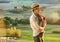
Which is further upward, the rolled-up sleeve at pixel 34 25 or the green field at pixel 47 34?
the rolled-up sleeve at pixel 34 25

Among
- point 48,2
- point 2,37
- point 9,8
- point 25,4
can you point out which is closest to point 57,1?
point 48,2

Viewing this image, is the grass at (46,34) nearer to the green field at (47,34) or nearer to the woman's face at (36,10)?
the green field at (47,34)

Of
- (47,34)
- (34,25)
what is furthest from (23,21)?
(47,34)

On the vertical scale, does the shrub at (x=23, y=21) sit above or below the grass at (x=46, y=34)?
above

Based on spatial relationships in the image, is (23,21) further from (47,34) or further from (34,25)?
(47,34)

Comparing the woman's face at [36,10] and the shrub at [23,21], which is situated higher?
the woman's face at [36,10]

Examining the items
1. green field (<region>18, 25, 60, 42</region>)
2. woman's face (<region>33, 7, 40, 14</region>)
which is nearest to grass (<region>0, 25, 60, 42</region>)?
green field (<region>18, 25, 60, 42</region>)

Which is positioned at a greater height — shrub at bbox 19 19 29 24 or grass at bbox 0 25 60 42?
shrub at bbox 19 19 29 24

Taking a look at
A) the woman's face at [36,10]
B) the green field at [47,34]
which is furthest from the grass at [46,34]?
the woman's face at [36,10]

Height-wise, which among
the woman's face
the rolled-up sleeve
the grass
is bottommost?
the grass

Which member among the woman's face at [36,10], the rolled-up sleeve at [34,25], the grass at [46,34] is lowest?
the grass at [46,34]

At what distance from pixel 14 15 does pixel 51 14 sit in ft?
0.83

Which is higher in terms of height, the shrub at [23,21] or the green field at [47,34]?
the shrub at [23,21]

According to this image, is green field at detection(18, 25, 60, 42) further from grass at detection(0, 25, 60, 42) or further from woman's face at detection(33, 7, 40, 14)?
woman's face at detection(33, 7, 40, 14)
